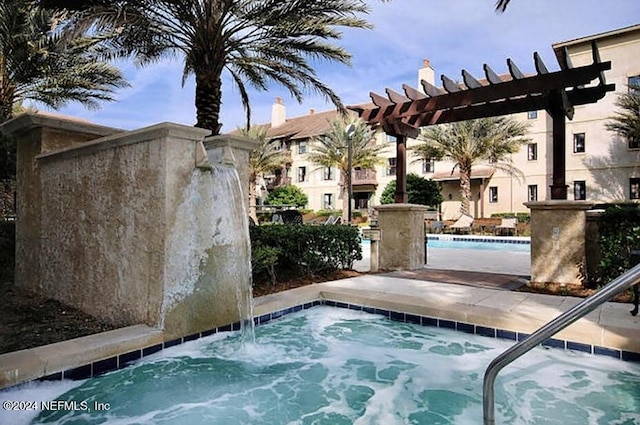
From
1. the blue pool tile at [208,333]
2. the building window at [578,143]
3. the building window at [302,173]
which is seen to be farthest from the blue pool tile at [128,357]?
the building window at [302,173]

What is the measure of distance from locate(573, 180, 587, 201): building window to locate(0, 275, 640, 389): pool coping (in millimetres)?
22232

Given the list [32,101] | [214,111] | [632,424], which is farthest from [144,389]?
[32,101]

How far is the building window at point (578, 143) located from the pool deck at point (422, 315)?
68.9 feet

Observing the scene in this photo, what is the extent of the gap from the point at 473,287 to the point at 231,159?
4144 millimetres

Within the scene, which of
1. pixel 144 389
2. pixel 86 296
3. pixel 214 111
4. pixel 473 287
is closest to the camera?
pixel 144 389

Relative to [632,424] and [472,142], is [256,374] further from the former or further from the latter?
[472,142]

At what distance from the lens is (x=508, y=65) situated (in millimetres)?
6359

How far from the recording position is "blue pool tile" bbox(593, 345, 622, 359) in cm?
369

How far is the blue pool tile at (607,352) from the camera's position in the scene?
369cm

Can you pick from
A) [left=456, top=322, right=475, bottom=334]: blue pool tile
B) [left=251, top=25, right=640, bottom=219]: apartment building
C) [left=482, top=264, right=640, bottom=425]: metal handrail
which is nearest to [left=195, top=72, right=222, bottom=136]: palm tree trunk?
[left=456, top=322, right=475, bottom=334]: blue pool tile

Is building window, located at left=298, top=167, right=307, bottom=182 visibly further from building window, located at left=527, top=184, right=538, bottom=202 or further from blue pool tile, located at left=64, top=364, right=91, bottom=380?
blue pool tile, located at left=64, top=364, right=91, bottom=380

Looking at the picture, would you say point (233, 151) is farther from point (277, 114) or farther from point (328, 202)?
point (277, 114)

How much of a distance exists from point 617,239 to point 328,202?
29094 millimetres

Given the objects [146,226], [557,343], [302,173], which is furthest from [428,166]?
[146,226]
